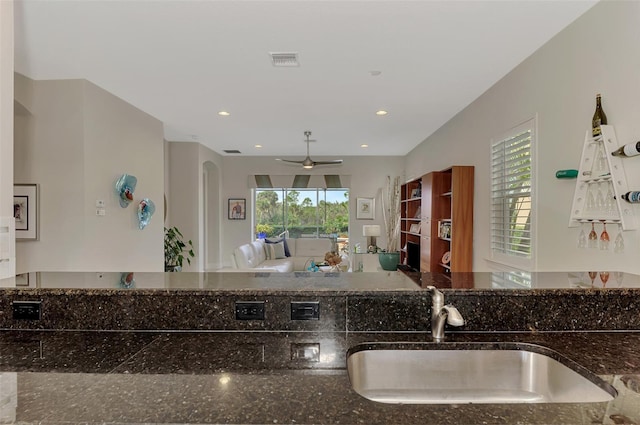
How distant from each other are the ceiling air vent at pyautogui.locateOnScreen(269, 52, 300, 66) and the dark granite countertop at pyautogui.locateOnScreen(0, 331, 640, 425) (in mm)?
2299

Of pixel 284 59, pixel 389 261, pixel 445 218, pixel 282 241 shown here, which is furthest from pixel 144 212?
pixel 445 218

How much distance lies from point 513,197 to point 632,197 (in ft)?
4.26

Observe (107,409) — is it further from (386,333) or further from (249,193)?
(249,193)

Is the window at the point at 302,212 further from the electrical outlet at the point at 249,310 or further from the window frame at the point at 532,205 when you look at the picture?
the electrical outlet at the point at 249,310

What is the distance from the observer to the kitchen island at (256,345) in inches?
29.0

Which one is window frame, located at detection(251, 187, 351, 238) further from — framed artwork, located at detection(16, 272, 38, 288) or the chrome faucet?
the chrome faucet

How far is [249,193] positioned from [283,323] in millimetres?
6747

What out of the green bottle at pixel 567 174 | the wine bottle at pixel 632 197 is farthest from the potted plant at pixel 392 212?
the wine bottle at pixel 632 197

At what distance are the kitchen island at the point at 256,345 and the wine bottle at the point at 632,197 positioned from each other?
55cm

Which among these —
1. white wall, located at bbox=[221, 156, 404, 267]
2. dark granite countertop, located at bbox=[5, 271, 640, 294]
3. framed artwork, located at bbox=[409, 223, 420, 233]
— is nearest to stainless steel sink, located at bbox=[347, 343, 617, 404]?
dark granite countertop, located at bbox=[5, 271, 640, 294]

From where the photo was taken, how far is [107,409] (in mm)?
748

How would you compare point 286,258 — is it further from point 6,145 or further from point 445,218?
point 6,145

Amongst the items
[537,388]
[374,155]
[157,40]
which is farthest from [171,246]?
[537,388]

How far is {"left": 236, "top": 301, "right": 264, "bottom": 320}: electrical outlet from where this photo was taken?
1.27 metres
